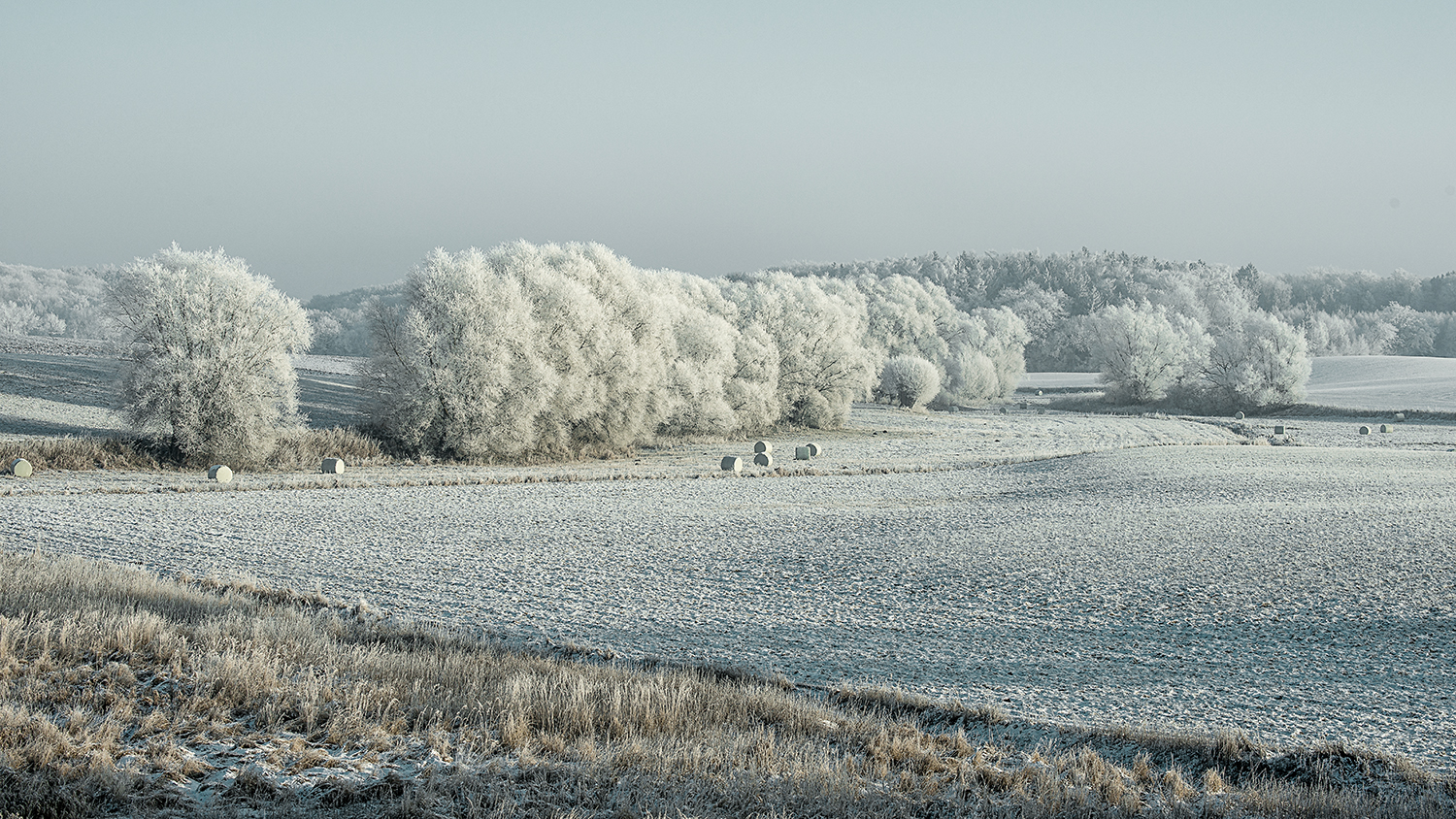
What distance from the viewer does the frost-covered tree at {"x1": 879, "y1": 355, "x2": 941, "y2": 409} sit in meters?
78.2

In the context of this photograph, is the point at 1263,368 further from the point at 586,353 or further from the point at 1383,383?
the point at 586,353

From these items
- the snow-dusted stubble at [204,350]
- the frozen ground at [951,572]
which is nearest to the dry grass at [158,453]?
the snow-dusted stubble at [204,350]

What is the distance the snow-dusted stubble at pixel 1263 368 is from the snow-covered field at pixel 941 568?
167ft

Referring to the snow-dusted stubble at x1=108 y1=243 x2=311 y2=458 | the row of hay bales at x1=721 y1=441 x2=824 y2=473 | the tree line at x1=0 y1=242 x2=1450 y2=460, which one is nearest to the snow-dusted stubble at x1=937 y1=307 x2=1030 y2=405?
the tree line at x1=0 y1=242 x2=1450 y2=460

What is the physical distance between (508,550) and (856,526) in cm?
795

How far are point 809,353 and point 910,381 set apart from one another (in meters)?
18.0

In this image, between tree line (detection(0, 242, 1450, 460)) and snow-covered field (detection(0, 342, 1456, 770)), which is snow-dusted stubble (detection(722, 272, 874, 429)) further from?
snow-covered field (detection(0, 342, 1456, 770))

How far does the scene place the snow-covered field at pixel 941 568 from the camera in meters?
9.92

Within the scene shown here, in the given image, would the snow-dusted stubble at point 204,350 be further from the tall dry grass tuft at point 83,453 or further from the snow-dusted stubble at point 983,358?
the snow-dusted stubble at point 983,358

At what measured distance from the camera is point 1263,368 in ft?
265

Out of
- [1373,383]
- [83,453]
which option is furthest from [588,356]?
[1373,383]

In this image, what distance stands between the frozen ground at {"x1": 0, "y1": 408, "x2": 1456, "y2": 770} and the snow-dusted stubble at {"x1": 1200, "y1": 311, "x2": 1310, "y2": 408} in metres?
52.8

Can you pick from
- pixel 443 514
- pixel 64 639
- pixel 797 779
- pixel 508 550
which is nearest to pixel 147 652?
pixel 64 639

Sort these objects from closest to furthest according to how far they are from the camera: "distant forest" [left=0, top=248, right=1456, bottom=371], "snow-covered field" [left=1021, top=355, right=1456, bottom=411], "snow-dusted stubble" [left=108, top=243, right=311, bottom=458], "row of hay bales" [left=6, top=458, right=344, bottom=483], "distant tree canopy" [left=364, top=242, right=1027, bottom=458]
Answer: "row of hay bales" [left=6, top=458, right=344, bottom=483], "snow-dusted stubble" [left=108, top=243, right=311, bottom=458], "distant tree canopy" [left=364, top=242, right=1027, bottom=458], "snow-covered field" [left=1021, top=355, right=1456, bottom=411], "distant forest" [left=0, top=248, right=1456, bottom=371]
